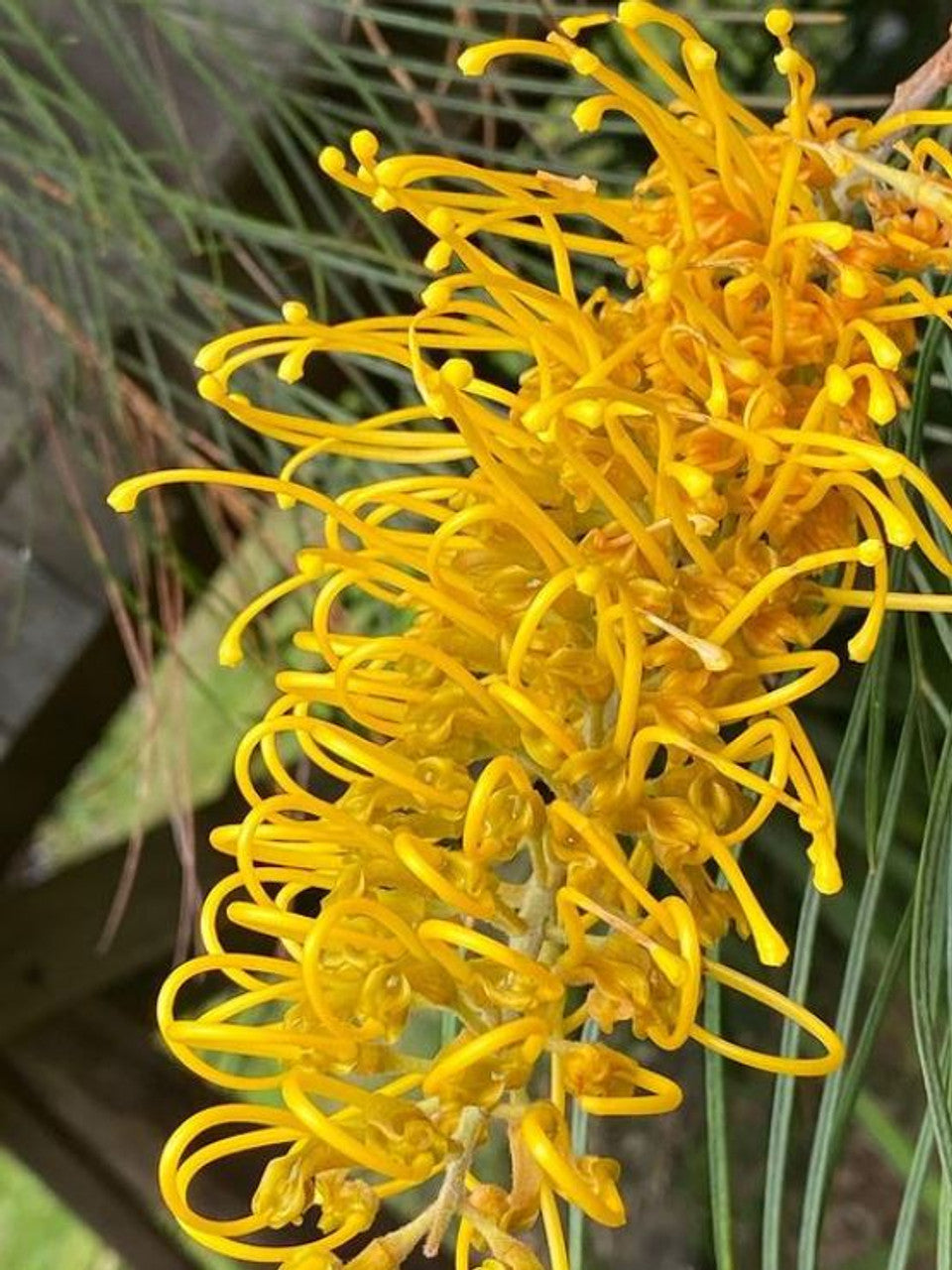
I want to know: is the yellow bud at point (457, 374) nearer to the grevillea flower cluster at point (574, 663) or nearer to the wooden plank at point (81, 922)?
the grevillea flower cluster at point (574, 663)

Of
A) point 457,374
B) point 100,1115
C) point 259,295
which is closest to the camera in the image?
point 457,374

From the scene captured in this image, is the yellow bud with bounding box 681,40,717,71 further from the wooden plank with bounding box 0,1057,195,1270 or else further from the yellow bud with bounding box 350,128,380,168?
the wooden plank with bounding box 0,1057,195,1270

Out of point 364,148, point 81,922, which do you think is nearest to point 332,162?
point 364,148

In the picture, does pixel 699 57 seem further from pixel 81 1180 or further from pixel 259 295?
pixel 81 1180

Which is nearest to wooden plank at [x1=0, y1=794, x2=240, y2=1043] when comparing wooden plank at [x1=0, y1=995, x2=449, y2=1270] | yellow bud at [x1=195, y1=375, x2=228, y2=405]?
wooden plank at [x1=0, y1=995, x2=449, y2=1270]

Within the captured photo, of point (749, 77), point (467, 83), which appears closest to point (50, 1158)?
point (467, 83)

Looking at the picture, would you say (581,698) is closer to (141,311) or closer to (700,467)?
(700,467)
